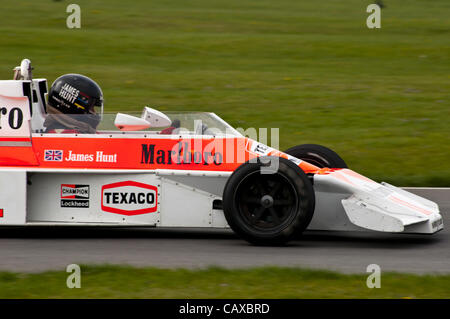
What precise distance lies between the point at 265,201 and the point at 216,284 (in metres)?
1.39

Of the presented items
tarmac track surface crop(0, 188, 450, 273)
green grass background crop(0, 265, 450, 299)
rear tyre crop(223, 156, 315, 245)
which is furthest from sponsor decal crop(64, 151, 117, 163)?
green grass background crop(0, 265, 450, 299)

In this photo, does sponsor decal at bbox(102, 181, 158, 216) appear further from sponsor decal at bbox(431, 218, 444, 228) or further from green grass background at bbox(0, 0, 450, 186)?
green grass background at bbox(0, 0, 450, 186)

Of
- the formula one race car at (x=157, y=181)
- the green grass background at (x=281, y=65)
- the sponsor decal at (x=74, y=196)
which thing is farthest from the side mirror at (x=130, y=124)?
the green grass background at (x=281, y=65)

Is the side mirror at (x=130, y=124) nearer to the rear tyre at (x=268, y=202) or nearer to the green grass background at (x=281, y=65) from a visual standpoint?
the rear tyre at (x=268, y=202)

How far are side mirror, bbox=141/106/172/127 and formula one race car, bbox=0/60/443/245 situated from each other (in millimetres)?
11

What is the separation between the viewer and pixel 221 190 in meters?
7.12

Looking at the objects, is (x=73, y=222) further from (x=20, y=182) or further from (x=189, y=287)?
(x=189, y=287)

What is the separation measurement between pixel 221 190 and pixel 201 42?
48.9 ft

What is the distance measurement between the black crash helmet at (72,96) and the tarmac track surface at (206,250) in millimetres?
1253

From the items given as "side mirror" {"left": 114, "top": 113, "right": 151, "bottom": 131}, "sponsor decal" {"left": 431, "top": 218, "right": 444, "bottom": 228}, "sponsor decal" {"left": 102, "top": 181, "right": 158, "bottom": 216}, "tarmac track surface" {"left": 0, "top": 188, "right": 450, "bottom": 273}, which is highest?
"side mirror" {"left": 114, "top": 113, "right": 151, "bottom": 131}

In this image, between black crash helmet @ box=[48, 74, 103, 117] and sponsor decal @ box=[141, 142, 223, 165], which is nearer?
sponsor decal @ box=[141, 142, 223, 165]


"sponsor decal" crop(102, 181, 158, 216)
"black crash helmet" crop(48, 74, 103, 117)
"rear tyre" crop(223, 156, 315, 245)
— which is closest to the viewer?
"rear tyre" crop(223, 156, 315, 245)

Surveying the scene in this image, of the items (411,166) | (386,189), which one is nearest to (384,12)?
(411,166)

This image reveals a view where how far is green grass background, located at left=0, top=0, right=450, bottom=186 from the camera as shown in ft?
42.4
